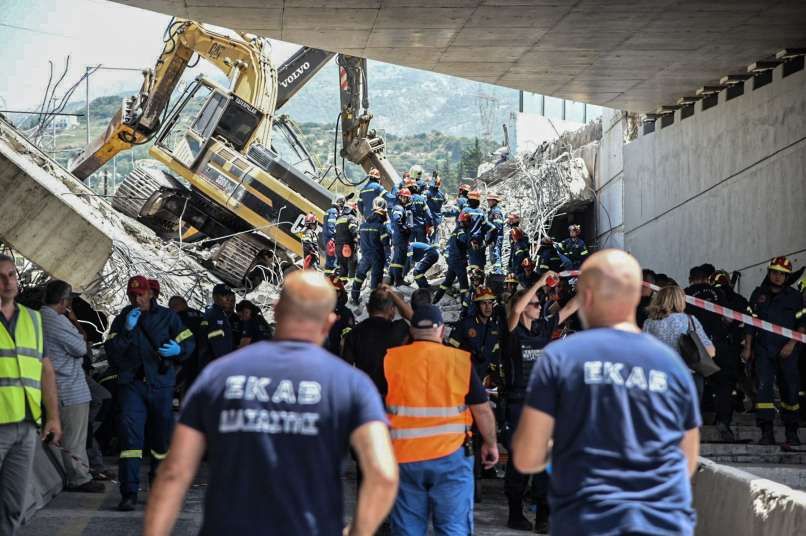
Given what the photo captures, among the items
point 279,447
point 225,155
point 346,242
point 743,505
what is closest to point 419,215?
point 346,242

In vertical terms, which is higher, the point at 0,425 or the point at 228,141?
the point at 228,141

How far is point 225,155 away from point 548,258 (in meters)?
8.18

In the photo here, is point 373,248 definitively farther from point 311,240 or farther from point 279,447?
point 279,447

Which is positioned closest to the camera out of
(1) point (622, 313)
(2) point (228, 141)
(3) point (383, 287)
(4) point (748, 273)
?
(1) point (622, 313)

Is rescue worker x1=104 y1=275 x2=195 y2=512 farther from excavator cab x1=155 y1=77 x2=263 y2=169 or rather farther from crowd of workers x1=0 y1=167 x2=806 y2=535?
excavator cab x1=155 y1=77 x2=263 y2=169

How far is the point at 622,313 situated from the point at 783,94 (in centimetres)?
1295

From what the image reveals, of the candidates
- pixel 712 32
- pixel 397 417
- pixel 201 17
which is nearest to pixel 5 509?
pixel 397 417

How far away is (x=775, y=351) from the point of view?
38.6ft

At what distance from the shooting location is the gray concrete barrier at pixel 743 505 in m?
6.18

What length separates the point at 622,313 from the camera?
412 cm

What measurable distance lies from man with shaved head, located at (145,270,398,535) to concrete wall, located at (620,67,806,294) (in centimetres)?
1221

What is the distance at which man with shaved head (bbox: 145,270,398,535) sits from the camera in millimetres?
3732

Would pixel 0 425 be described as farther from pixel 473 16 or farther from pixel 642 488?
pixel 473 16

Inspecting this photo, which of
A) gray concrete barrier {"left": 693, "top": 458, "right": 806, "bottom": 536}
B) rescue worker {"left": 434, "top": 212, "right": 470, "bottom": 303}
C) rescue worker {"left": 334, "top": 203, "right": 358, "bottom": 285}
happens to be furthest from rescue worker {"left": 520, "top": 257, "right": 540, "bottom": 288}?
gray concrete barrier {"left": 693, "top": 458, "right": 806, "bottom": 536}
